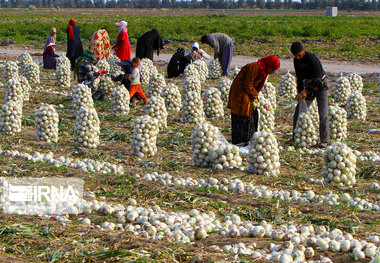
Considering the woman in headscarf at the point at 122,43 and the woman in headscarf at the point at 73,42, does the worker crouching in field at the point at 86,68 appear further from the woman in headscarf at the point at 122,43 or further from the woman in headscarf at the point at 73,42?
the woman in headscarf at the point at 73,42

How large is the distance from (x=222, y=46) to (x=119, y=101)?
5269mm

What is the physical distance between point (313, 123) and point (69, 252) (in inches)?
227

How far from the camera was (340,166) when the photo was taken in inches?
255

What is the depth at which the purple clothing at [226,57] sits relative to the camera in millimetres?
15242

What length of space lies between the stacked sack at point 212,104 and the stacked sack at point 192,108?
0.45 metres

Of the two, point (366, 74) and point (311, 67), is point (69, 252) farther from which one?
point (366, 74)

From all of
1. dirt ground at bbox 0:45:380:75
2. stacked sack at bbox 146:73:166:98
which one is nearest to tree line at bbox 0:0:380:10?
dirt ground at bbox 0:45:380:75

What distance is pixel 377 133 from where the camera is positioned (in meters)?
9.50

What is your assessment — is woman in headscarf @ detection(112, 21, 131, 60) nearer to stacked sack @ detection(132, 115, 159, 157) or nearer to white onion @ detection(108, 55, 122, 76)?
white onion @ detection(108, 55, 122, 76)

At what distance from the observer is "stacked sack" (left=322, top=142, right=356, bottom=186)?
21.3ft

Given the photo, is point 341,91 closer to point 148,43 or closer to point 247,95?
point 247,95

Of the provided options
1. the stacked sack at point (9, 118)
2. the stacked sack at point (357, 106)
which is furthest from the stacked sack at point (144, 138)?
the stacked sack at point (357, 106)

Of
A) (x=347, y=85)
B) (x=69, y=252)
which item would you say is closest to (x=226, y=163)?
(x=69, y=252)

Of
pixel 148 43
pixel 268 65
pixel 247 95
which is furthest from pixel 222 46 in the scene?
pixel 268 65
